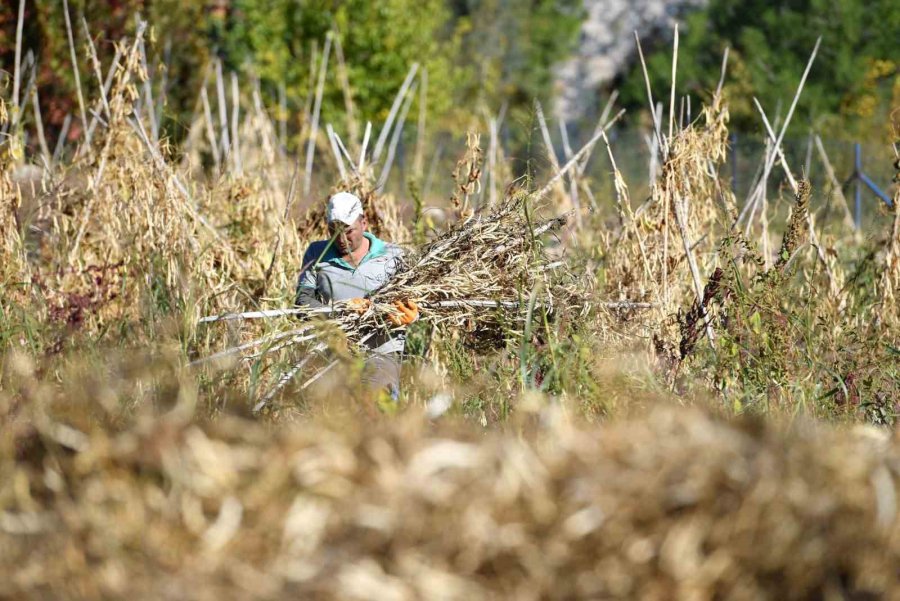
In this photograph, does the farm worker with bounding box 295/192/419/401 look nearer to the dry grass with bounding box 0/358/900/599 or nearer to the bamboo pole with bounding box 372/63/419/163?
the bamboo pole with bounding box 372/63/419/163

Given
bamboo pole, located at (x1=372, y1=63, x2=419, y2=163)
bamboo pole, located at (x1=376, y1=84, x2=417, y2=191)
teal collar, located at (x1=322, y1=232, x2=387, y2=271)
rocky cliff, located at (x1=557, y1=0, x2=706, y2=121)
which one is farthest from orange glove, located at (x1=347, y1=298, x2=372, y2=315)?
rocky cliff, located at (x1=557, y1=0, x2=706, y2=121)

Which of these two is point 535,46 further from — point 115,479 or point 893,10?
point 115,479

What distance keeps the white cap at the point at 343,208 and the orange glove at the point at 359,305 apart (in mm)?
466

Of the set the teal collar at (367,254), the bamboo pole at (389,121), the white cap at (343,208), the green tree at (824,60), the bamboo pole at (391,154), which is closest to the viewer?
the white cap at (343,208)

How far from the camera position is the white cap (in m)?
4.42

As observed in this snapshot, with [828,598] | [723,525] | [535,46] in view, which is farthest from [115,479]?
[535,46]

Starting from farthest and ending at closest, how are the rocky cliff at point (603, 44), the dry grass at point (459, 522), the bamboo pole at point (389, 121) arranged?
the rocky cliff at point (603, 44)
the bamboo pole at point (389, 121)
the dry grass at point (459, 522)

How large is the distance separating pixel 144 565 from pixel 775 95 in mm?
20010

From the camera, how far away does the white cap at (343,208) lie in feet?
14.5

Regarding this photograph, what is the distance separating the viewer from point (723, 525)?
183 cm

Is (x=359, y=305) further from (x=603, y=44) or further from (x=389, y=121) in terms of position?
(x=603, y=44)

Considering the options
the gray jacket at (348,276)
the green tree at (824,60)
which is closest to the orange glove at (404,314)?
the gray jacket at (348,276)

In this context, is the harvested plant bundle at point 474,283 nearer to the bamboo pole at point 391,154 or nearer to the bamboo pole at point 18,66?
the bamboo pole at point 391,154

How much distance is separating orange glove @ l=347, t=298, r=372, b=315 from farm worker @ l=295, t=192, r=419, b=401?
10cm
